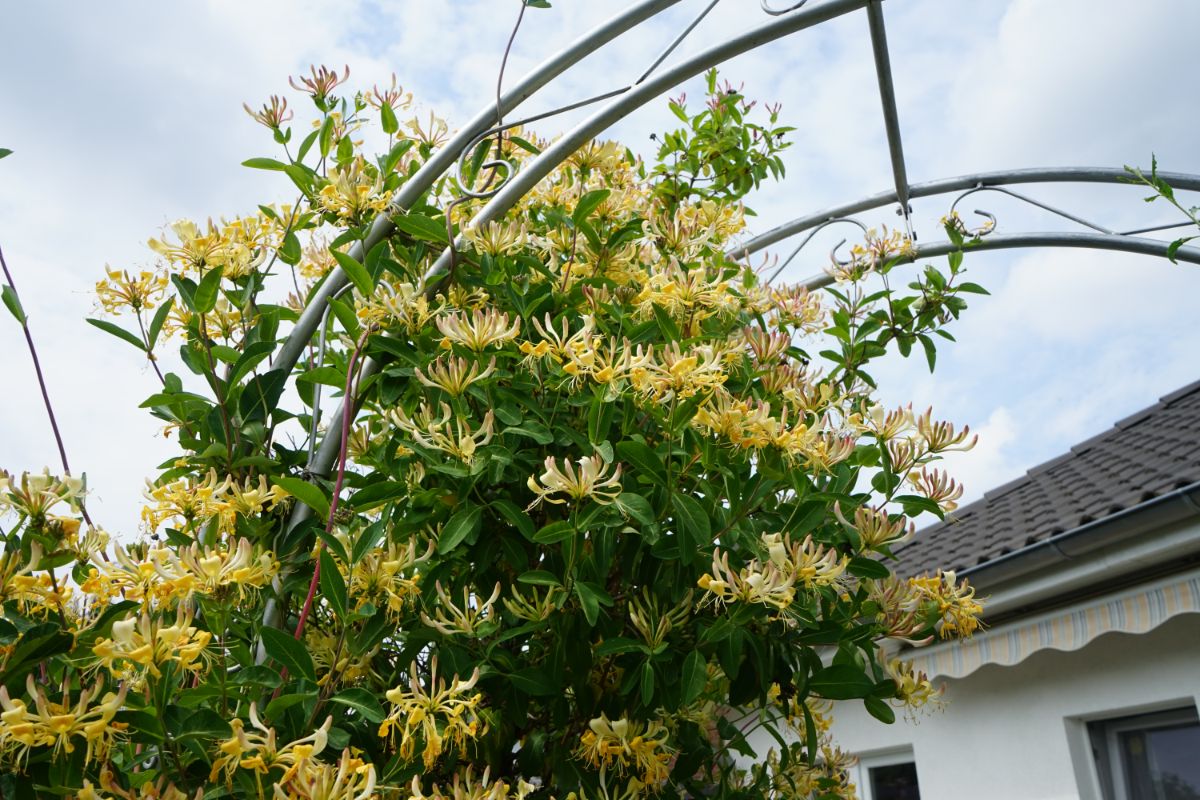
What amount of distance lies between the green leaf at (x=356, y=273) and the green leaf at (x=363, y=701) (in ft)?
2.21

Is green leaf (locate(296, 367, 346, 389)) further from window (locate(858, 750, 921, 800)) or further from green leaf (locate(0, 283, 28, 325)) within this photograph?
window (locate(858, 750, 921, 800))

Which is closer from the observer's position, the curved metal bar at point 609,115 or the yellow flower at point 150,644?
the yellow flower at point 150,644

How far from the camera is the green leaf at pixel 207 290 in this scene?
1.53 metres

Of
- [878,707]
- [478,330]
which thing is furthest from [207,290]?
[878,707]

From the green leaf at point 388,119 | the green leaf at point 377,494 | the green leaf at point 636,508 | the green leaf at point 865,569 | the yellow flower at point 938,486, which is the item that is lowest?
the green leaf at point 865,569

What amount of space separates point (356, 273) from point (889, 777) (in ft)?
13.8

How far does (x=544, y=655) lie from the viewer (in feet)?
5.24

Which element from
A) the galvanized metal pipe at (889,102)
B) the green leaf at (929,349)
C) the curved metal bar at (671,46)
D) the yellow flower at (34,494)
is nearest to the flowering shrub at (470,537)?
the yellow flower at (34,494)

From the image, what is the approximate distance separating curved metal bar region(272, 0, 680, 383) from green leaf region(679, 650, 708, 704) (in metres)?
0.88

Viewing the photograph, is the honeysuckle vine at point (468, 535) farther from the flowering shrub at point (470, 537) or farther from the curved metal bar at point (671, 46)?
the curved metal bar at point (671, 46)

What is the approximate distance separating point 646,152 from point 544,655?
1.60 metres

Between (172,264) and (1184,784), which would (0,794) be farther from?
(1184,784)

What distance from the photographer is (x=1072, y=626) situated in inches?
127

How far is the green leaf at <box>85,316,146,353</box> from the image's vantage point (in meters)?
1.59
